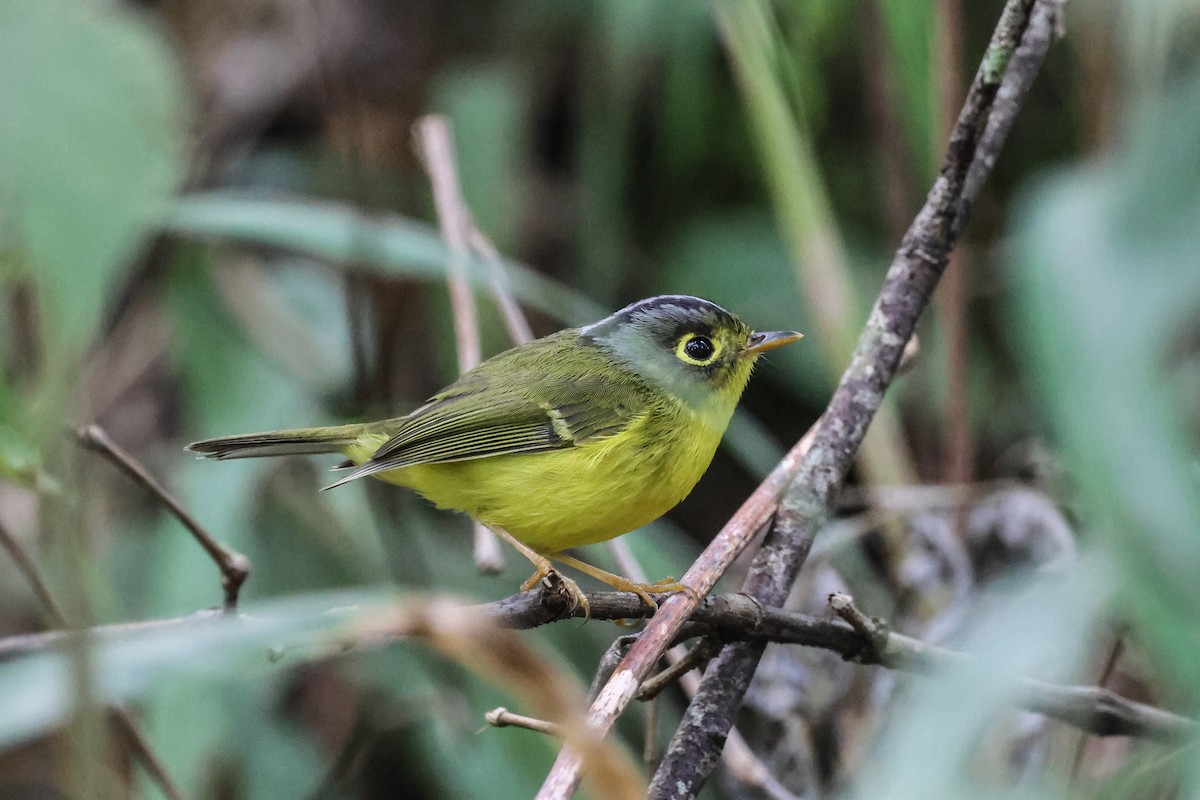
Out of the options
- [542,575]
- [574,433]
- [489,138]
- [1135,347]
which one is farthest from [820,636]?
[489,138]

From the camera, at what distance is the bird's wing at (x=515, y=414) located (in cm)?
268

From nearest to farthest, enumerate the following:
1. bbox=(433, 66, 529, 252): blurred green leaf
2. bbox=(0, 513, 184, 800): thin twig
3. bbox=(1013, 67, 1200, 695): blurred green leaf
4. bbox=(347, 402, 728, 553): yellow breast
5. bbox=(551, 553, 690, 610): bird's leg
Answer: bbox=(1013, 67, 1200, 695): blurred green leaf, bbox=(0, 513, 184, 800): thin twig, bbox=(551, 553, 690, 610): bird's leg, bbox=(347, 402, 728, 553): yellow breast, bbox=(433, 66, 529, 252): blurred green leaf

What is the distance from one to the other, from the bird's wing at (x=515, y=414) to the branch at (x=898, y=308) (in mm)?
653

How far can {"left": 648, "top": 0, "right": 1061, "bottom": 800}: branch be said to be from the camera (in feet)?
6.36

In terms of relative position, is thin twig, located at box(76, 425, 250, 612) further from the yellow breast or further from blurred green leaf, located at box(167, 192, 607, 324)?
blurred green leaf, located at box(167, 192, 607, 324)

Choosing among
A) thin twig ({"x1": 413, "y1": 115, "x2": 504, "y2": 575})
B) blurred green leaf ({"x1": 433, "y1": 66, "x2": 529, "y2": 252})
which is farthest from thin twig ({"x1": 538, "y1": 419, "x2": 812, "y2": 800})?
blurred green leaf ({"x1": 433, "y1": 66, "x2": 529, "y2": 252})

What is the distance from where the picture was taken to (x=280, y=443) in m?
2.76

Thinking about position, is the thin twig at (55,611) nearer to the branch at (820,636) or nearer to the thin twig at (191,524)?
the branch at (820,636)

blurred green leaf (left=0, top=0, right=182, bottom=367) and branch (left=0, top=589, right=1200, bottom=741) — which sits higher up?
blurred green leaf (left=0, top=0, right=182, bottom=367)

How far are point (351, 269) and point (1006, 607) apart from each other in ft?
7.41

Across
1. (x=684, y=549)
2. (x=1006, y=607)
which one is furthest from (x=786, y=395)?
(x=1006, y=607)

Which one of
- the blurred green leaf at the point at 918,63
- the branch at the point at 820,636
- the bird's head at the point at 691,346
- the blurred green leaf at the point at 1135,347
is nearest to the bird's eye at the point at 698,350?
the bird's head at the point at 691,346

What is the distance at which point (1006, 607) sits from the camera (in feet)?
4.62

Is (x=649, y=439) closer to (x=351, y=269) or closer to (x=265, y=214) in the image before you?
(x=351, y=269)
